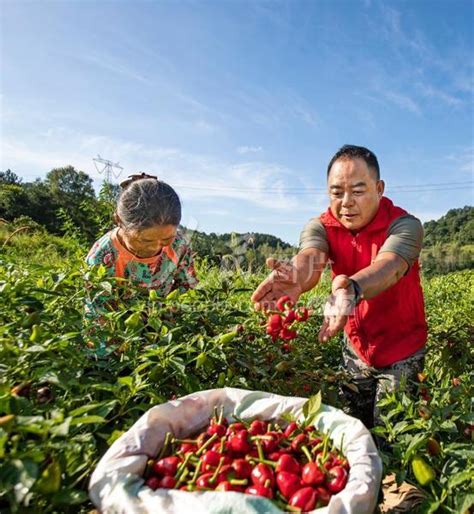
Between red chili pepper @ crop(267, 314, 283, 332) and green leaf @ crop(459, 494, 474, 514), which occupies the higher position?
red chili pepper @ crop(267, 314, 283, 332)

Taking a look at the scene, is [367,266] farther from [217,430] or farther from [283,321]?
[217,430]

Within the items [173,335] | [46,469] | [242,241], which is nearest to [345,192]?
[173,335]

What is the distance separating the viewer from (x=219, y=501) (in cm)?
90

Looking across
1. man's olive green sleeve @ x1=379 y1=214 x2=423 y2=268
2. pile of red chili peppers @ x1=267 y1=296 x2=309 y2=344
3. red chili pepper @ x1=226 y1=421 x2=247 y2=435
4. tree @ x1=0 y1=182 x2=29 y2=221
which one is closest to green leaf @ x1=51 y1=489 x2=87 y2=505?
red chili pepper @ x1=226 y1=421 x2=247 y2=435

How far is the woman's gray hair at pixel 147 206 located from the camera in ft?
6.80

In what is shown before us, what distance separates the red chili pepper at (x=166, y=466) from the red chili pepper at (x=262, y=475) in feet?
0.58

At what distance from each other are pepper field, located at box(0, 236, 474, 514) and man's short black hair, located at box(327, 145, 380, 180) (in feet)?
2.52

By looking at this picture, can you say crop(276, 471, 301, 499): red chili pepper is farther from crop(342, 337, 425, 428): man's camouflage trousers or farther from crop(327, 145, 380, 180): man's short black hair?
crop(327, 145, 380, 180): man's short black hair

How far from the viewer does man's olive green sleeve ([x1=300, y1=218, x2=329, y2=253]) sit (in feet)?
7.71

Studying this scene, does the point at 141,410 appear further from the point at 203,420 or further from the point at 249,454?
the point at 249,454

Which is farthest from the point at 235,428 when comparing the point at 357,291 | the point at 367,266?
the point at 367,266

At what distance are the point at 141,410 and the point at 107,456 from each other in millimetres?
288

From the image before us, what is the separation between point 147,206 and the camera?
6.78 ft

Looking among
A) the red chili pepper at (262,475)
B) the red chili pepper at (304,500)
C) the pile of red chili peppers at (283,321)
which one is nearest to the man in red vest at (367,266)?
the pile of red chili peppers at (283,321)
